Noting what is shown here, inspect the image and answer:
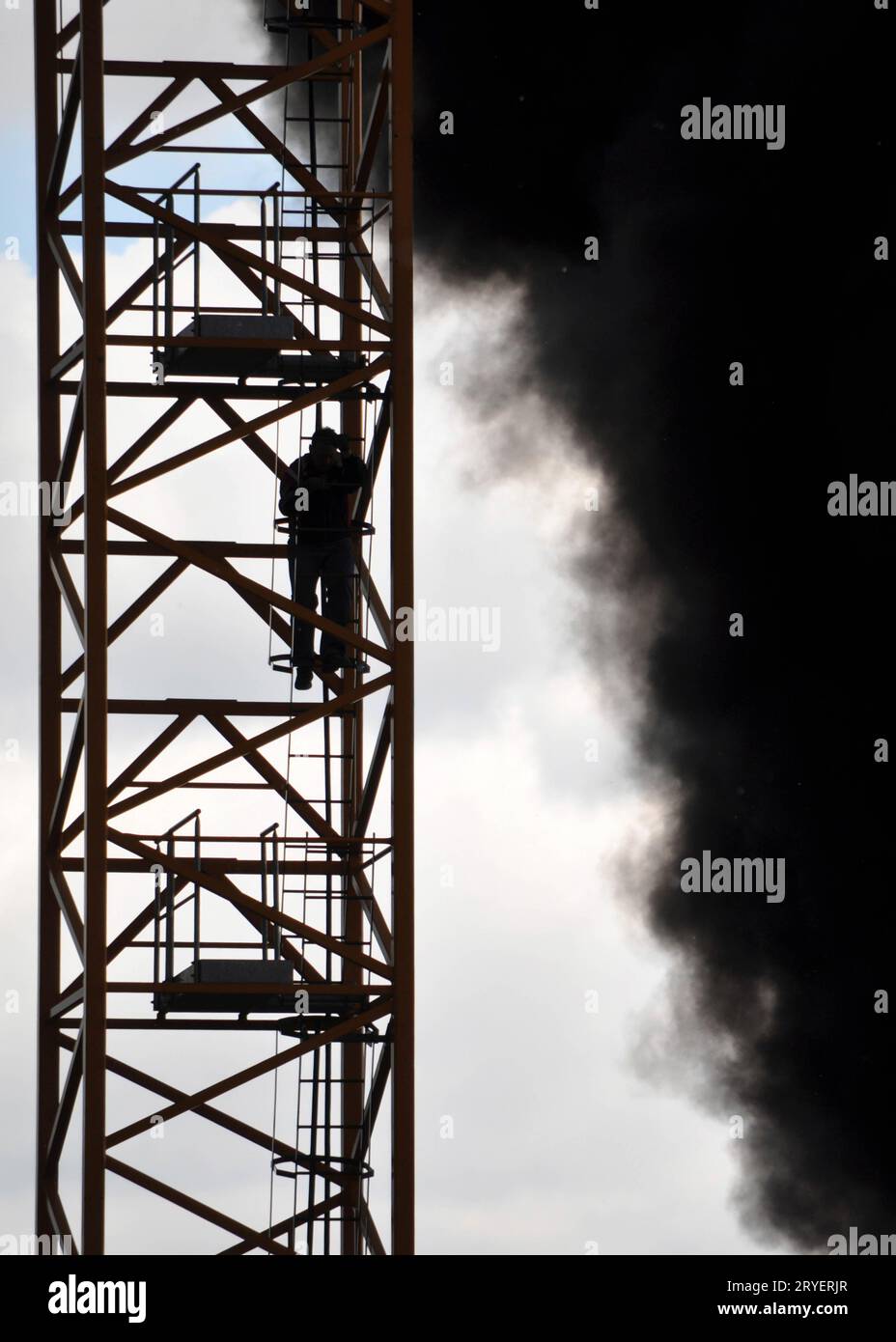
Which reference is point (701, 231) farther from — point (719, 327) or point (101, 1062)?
point (101, 1062)

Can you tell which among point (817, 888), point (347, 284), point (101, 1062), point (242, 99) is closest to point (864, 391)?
point (817, 888)

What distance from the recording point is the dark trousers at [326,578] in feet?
82.9

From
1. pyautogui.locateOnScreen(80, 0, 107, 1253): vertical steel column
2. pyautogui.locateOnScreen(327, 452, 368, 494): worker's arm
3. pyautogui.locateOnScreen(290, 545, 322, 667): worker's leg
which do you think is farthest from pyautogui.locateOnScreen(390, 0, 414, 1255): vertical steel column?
pyautogui.locateOnScreen(80, 0, 107, 1253): vertical steel column

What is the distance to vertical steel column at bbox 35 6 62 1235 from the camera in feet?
86.5

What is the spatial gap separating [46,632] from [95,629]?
285 cm

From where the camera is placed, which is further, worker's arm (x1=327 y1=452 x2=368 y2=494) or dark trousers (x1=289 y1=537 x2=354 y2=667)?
dark trousers (x1=289 y1=537 x2=354 y2=667)

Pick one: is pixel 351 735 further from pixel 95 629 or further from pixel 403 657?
pixel 95 629

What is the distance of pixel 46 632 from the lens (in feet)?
87.3

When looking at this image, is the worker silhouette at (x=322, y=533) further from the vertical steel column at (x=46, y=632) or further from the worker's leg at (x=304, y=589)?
the vertical steel column at (x=46, y=632)

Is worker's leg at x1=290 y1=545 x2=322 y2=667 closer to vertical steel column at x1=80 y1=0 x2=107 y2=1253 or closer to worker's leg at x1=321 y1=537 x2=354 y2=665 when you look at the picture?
worker's leg at x1=321 y1=537 x2=354 y2=665

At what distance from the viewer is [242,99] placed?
2459cm

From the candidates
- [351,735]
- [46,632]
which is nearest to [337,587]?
[351,735]

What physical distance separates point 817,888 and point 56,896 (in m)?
15.9

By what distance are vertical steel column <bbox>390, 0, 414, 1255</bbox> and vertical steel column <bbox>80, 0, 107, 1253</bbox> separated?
104 inches
